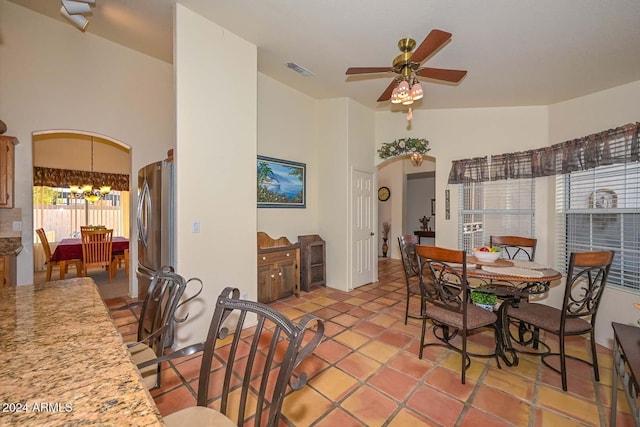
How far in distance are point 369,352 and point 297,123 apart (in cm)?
344

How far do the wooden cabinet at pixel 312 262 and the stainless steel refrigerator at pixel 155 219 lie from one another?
209 cm

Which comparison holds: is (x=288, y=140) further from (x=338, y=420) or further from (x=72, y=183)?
(x=72, y=183)

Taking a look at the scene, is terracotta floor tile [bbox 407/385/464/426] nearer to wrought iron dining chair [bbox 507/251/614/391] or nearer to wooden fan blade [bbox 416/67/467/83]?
wrought iron dining chair [bbox 507/251/614/391]

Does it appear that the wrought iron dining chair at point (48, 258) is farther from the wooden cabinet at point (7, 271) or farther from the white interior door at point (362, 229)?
the white interior door at point (362, 229)

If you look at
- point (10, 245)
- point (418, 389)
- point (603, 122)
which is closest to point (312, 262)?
point (418, 389)

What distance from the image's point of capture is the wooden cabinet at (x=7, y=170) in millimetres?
2711

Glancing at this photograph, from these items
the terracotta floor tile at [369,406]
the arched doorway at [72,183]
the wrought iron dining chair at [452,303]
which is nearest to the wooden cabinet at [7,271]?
the arched doorway at [72,183]

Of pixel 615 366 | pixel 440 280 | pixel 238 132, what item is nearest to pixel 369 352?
pixel 440 280

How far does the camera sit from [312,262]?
14.6ft

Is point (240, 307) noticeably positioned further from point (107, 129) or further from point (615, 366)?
point (107, 129)

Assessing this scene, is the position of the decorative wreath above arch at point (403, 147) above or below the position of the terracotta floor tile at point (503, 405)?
above

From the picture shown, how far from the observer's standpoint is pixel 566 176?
11.0 feet

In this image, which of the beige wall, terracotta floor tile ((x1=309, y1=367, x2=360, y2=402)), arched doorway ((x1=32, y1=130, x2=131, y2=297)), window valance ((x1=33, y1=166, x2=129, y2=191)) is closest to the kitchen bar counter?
terracotta floor tile ((x1=309, y1=367, x2=360, y2=402))

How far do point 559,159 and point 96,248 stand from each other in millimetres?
6932
